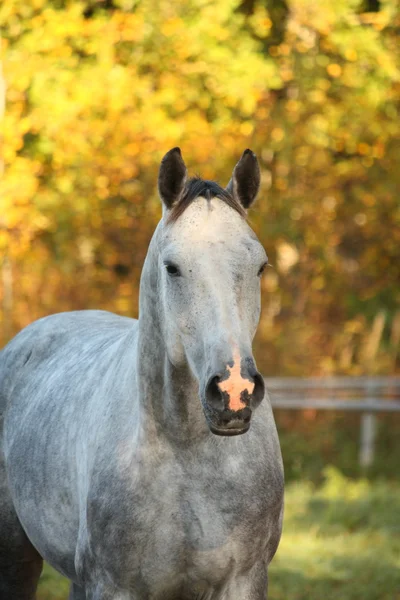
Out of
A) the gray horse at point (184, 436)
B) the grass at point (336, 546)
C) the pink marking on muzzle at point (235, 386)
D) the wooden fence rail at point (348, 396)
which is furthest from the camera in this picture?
the wooden fence rail at point (348, 396)

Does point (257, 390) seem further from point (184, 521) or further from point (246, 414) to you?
point (184, 521)

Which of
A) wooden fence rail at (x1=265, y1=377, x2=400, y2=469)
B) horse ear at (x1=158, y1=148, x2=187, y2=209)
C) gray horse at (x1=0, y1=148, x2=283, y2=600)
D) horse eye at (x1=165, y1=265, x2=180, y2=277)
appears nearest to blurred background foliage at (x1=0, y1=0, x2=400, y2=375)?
wooden fence rail at (x1=265, y1=377, x2=400, y2=469)

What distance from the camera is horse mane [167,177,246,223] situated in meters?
3.29

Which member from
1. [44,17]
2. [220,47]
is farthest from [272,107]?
[44,17]

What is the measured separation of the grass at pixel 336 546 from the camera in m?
6.46

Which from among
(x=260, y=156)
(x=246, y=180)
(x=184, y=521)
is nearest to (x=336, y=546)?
(x=184, y=521)

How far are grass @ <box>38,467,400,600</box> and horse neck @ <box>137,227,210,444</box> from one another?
310cm

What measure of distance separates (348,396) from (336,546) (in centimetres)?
488

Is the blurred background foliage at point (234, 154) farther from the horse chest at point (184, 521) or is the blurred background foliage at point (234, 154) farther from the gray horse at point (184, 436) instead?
the horse chest at point (184, 521)

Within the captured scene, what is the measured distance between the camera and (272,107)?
1249cm

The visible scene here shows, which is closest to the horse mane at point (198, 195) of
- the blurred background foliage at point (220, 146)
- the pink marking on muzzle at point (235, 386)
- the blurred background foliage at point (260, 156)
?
the pink marking on muzzle at point (235, 386)

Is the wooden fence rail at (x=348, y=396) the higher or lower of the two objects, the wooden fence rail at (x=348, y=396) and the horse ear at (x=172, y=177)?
the lower

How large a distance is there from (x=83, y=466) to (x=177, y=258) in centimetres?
97

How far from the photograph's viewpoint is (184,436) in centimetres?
340
